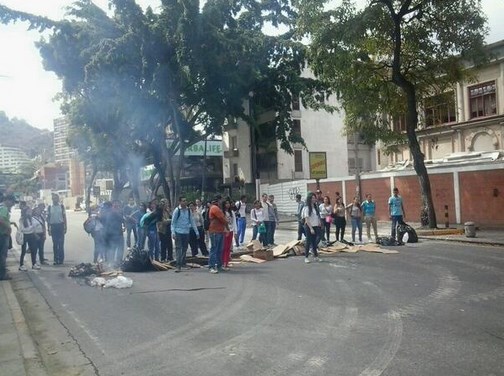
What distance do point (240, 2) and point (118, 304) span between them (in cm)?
2544

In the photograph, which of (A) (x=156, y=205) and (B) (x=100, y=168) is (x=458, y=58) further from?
(B) (x=100, y=168)

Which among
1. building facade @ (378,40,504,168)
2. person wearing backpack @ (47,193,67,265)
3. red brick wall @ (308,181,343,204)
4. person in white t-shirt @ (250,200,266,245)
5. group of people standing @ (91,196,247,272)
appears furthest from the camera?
red brick wall @ (308,181,343,204)

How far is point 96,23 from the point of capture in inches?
1130

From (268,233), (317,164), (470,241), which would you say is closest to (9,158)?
(317,164)

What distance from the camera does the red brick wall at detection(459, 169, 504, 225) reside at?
1938cm

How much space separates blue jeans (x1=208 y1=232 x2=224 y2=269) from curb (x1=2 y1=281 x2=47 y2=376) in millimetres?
4121

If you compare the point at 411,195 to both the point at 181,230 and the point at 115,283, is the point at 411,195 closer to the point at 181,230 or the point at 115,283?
the point at 181,230

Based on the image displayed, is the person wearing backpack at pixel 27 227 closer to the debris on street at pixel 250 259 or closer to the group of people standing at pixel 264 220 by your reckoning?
the debris on street at pixel 250 259

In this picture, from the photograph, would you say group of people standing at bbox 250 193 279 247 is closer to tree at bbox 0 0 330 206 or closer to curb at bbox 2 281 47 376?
curb at bbox 2 281 47 376

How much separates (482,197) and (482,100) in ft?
33.4

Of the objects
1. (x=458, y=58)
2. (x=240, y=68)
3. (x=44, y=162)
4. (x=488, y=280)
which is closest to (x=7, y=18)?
(x=240, y=68)

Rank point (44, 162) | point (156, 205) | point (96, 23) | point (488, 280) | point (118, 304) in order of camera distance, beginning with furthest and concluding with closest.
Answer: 1. point (44, 162)
2. point (96, 23)
3. point (156, 205)
4. point (488, 280)
5. point (118, 304)

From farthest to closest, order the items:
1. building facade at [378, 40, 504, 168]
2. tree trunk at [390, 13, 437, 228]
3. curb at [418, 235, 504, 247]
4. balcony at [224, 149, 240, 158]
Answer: balcony at [224, 149, 240, 158] < building facade at [378, 40, 504, 168] < tree trunk at [390, 13, 437, 228] < curb at [418, 235, 504, 247]

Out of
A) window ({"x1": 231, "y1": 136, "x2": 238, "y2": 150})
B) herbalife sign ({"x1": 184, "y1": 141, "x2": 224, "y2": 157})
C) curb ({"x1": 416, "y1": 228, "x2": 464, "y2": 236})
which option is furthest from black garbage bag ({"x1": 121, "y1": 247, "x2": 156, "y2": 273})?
window ({"x1": 231, "y1": 136, "x2": 238, "y2": 150})
